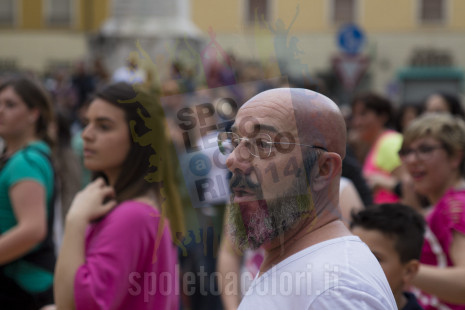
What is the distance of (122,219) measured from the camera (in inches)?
93.4

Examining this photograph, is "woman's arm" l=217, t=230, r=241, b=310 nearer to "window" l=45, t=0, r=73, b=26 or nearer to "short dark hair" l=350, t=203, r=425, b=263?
"short dark hair" l=350, t=203, r=425, b=263

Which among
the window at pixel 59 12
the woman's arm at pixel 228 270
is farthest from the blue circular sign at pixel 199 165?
the window at pixel 59 12

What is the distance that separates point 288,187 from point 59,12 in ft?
104

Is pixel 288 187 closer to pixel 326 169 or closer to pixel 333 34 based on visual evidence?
pixel 326 169

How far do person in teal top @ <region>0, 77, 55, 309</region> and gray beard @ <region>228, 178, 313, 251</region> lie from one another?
5.48ft

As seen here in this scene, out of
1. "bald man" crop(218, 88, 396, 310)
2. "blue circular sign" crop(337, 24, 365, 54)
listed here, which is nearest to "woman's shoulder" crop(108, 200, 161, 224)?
"bald man" crop(218, 88, 396, 310)

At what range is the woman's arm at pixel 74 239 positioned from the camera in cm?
225

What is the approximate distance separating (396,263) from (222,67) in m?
1.04

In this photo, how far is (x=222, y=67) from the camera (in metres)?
2.11

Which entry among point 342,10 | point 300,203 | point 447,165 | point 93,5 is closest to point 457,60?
point 342,10

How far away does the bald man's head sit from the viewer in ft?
5.52

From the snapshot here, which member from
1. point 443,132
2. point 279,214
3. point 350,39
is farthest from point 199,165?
point 350,39

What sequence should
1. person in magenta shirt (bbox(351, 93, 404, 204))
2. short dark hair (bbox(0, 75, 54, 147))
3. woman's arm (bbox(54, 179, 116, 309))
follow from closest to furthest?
woman's arm (bbox(54, 179, 116, 309)) < short dark hair (bbox(0, 75, 54, 147)) < person in magenta shirt (bbox(351, 93, 404, 204))

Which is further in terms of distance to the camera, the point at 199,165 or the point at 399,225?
the point at 399,225
